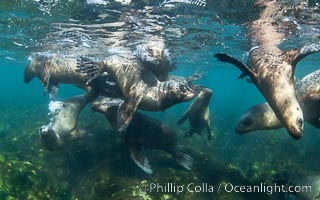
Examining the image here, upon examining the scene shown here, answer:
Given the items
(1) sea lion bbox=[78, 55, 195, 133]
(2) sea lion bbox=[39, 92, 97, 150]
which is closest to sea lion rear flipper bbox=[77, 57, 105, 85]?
(1) sea lion bbox=[78, 55, 195, 133]

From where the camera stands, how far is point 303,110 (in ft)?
25.6

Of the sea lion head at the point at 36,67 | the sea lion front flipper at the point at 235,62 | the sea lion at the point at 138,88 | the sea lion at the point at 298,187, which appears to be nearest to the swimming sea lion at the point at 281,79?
the sea lion front flipper at the point at 235,62

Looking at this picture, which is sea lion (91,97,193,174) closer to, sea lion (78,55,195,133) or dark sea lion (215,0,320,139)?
sea lion (78,55,195,133)

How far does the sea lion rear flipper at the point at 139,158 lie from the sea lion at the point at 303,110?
293 centimetres

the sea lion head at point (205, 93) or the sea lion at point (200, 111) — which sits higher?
the sea lion head at point (205, 93)

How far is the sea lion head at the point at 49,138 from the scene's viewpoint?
10117 mm

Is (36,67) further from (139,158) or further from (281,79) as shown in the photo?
(281,79)

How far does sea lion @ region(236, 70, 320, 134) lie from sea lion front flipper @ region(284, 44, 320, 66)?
1.24 metres

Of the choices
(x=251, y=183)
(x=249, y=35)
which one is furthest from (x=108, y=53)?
(x=251, y=183)

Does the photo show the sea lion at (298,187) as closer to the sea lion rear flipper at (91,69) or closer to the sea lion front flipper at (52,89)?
the sea lion rear flipper at (91,69)

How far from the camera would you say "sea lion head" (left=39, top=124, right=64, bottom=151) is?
10.1 meters

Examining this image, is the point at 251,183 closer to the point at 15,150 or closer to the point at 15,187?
the point at 15,187

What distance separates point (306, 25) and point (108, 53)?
12.8 m

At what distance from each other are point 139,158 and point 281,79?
4700 millimetres
